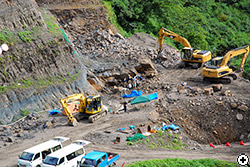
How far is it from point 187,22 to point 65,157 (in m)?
30.6

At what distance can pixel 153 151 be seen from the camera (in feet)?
50.9

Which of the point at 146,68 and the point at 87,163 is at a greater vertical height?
the point at 146,68

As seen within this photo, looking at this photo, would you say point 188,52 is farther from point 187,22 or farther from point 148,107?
point 187,22

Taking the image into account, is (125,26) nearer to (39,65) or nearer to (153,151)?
(39,65)

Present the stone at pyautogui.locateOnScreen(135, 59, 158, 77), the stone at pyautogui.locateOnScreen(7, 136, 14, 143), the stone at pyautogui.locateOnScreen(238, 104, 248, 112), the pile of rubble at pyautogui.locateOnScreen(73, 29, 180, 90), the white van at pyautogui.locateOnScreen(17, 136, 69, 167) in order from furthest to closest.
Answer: the stone at pyautogui.locateOnScreen(135, 59, 158, 77), the pile of rubble at pyautogui.locateOnScreen(73, 29, 180, 90), the stone at pyautogui.locateOnScreen(238, 104, 248, 112), the stone at pyautogui.locateOnScreen(7, 136, 14, 143), the white van at pyautogui.locateOnScreen(17, 136, 69, 167)

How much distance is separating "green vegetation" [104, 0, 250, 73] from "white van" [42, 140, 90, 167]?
78.6 ft

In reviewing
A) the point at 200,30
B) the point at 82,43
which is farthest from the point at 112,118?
the point at 200,30

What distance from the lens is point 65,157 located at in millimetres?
12742

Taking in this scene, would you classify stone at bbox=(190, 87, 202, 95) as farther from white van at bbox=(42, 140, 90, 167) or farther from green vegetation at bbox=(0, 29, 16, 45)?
green vegetation at bbox=(0, 29, 16, 45)

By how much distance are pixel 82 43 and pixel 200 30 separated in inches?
658

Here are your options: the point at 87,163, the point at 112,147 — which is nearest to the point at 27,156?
the point at 87,163

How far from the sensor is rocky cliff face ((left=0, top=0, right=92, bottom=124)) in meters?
20.3

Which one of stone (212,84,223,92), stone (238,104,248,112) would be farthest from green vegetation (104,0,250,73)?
stone (238,104,248,112)

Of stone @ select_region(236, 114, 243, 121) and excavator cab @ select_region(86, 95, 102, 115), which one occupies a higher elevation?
excavator cab @ select_region(86, 95, 102, 115)
